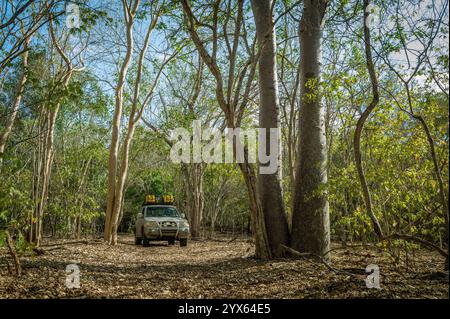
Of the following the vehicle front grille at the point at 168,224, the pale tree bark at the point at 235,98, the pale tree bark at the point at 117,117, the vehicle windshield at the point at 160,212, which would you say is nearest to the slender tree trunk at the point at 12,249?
the pale tree bark at the point at 235,98

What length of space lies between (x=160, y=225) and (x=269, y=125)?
7468mm

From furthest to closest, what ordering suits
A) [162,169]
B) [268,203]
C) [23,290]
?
[162,169], [268,203], [23,290]

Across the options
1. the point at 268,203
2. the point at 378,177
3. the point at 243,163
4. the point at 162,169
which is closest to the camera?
the point at 378,177

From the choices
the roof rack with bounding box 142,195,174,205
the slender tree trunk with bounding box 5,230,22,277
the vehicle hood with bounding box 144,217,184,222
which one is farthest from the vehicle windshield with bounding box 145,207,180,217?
the slender tree trunk with bounding box 5,230,22,277

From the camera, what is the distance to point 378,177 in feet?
23.9

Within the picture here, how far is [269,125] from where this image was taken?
894 centimetres

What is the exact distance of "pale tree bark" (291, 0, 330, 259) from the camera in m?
8.33

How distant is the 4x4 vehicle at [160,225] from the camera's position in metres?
14.9

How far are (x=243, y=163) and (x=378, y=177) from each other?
8.09ft

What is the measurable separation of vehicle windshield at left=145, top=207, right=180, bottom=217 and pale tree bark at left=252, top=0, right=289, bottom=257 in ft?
25.0

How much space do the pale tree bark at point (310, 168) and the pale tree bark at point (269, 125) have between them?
0.31 meters

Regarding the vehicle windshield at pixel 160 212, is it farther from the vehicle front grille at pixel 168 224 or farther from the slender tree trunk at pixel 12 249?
the slender tree trunk at pixel 12 249
